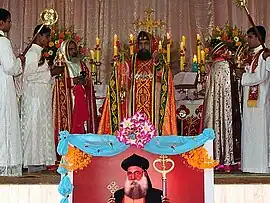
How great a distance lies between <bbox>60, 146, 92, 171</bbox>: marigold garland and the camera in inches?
156

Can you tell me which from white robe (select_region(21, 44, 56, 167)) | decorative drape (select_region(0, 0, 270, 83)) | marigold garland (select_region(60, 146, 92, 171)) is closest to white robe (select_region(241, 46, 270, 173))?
white robe (select_region(21, 44, 56, 167))

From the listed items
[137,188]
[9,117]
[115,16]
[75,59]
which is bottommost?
[137,188]

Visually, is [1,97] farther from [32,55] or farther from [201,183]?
[201,183]

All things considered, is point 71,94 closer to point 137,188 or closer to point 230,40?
point 230,40

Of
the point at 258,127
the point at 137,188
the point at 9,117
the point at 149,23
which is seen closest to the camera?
the point at 137,188

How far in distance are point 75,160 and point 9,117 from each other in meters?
1.91

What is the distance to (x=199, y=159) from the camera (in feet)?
13.0

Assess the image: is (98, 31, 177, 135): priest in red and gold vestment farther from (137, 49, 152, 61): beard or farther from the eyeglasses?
the eyeglasses

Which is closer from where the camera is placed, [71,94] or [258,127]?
[258,127]

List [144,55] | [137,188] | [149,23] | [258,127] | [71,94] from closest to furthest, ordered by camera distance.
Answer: [137,188] < [258,127] < [144,55] < [71,94] < [149,23]

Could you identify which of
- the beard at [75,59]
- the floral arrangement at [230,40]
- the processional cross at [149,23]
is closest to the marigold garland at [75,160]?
the beard at [75,59]

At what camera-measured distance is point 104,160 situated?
4.00 meters

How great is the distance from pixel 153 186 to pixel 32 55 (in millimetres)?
2767

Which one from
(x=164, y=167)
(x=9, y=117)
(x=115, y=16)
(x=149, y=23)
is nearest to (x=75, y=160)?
(x=164, y=167)
